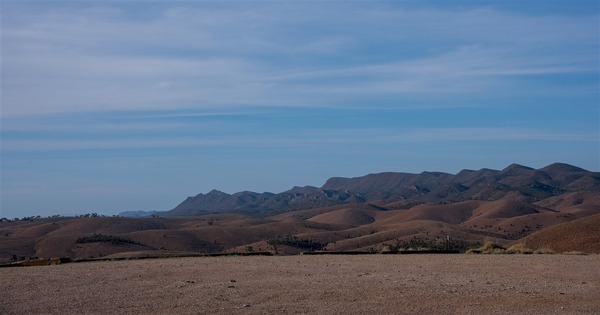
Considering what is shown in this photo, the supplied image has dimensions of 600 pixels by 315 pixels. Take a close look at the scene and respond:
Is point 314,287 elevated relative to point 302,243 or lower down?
lower down

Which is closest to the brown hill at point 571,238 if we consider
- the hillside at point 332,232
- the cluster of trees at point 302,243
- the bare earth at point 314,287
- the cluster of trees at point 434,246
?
the hillside at point 332,232

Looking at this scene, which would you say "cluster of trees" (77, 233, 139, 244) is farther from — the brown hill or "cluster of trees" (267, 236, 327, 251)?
the brown hill

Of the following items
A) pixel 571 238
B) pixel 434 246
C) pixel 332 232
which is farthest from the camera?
pixel 332 232

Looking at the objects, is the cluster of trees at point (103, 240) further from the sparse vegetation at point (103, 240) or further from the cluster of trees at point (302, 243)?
the cluster of trees at point (302, 243)

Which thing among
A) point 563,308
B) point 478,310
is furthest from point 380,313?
point 563,308

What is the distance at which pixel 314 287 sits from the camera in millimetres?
20156

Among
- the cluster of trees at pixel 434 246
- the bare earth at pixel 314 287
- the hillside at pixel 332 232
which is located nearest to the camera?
the bare earth at pixel 314 287

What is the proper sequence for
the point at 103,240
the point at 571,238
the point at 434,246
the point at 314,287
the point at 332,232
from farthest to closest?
the point at 332,232 < the point at 103,240 < the point at 434,246 < the point at 571,238 < the point at 314,287

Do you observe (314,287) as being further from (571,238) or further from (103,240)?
(103,240)

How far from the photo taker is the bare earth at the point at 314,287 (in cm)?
1700

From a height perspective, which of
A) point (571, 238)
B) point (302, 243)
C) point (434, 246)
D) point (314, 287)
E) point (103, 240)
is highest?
point (103, 240)

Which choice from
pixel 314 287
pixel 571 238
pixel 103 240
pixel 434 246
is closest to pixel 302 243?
pixel 434 246

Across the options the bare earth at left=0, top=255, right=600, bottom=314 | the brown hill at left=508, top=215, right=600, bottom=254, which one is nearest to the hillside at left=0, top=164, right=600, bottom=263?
the brown hill at left=508, top=215, right=600, bottom=254

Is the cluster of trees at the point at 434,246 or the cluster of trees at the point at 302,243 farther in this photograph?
the cluster of trees at the point at 302,243
